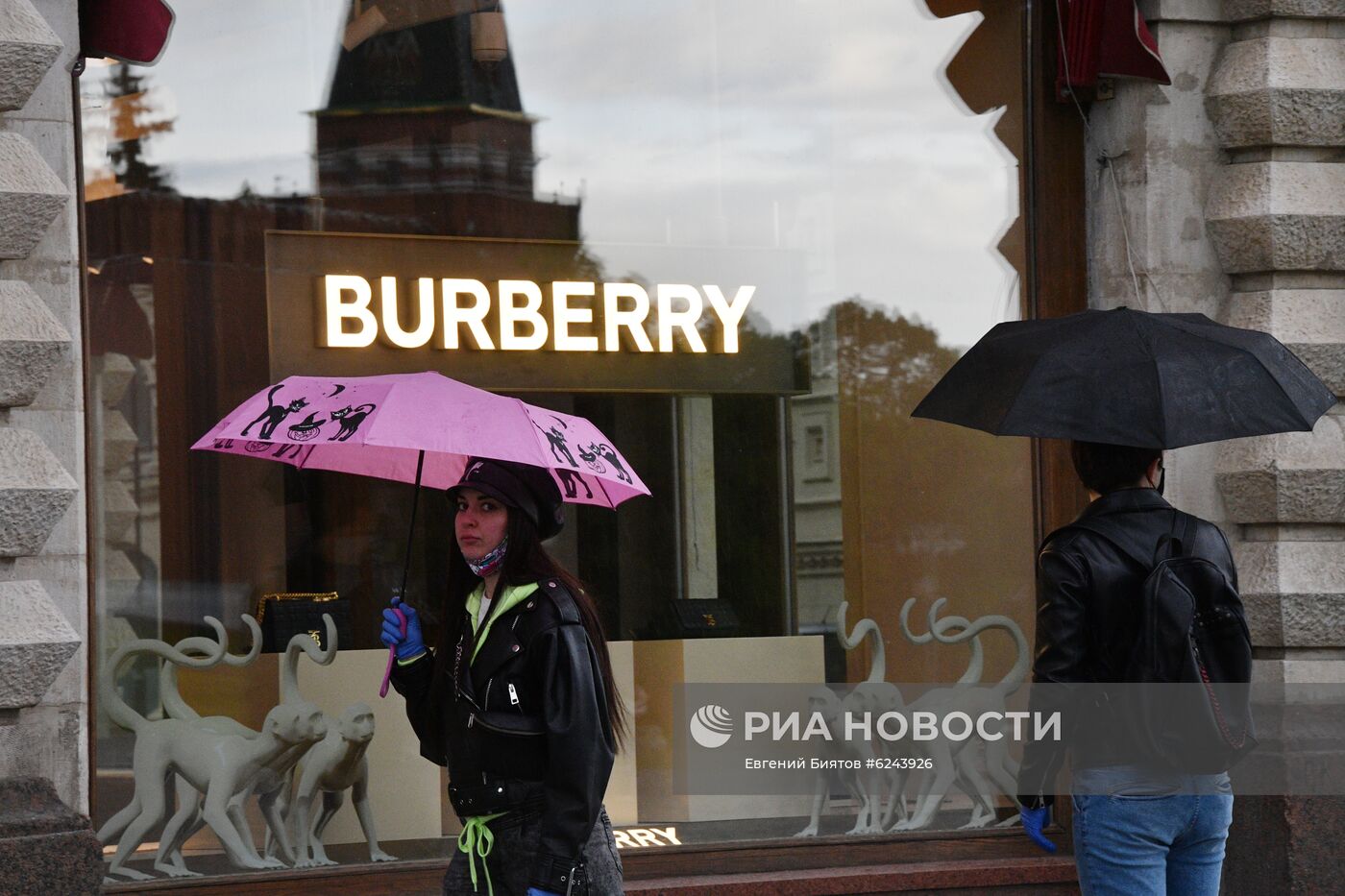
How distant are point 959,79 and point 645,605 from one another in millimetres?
2757

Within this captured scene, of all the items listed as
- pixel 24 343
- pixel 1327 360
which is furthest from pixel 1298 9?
pixel 24 343

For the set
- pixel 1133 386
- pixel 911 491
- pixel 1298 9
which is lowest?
pixel 911 491

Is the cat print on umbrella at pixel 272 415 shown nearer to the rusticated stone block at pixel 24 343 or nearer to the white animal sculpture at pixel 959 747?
the rusticated stone block at pixel 24 343

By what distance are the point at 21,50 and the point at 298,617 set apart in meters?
2.34

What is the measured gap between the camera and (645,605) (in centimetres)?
663

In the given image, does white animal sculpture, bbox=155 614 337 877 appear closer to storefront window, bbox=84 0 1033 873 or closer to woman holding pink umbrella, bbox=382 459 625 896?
storefront window, bbox=84 0 1033 873

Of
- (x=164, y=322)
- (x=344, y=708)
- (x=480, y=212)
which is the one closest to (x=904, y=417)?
(x=480, y=212)

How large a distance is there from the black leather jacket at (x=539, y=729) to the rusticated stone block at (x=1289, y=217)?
382 cm

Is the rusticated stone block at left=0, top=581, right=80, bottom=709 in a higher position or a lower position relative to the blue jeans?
higher

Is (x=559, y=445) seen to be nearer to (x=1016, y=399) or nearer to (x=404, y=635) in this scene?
(x=404, y=635)

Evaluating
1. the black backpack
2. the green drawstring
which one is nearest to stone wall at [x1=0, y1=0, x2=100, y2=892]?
the green drawstring

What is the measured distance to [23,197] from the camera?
5141mm

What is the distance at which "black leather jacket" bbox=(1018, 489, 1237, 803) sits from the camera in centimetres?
369

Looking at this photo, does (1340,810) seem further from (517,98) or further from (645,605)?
(517,98)
